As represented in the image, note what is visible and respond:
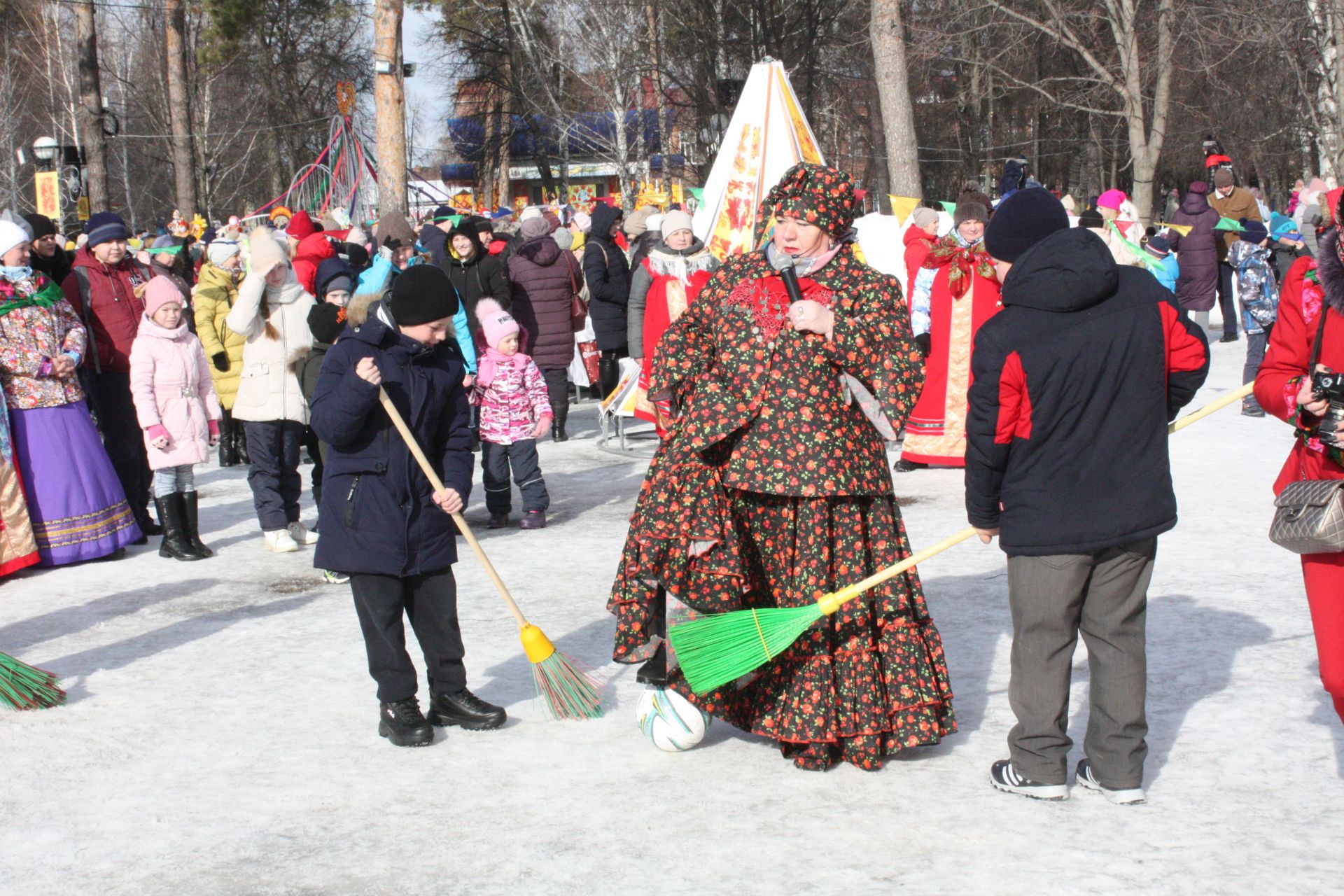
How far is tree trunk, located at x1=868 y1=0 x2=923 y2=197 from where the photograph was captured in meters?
14.9

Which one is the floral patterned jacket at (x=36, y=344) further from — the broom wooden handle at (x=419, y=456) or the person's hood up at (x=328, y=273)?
the broom wooden handle at (x=419, y=456)

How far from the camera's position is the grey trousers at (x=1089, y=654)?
144 inches

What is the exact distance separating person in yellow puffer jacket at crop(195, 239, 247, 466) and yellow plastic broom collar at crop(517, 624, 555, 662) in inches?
177

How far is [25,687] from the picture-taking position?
16.5 ft

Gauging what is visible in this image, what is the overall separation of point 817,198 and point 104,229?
5182mm

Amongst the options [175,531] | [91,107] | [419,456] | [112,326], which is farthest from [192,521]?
[91,107]

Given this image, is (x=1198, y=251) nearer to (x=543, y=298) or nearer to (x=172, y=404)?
(x=543, y=298)

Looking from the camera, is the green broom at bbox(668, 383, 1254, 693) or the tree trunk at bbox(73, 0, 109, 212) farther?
the tree trunk at bbox(73, 0, 109, 212)

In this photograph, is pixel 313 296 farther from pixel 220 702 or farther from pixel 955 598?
pixel 955 598

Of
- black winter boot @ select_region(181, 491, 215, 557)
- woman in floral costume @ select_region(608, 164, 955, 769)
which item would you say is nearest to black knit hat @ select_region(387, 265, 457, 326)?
woman in floral costume @ select_region(608, 164, 955, 769)

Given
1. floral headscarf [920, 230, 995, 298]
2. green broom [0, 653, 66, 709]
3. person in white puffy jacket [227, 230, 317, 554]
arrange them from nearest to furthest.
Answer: green broom [0, 653, 66, 709] < person in white puffy jacket [227, 230, 317, 554] < floral headscarf [920, 230, 995, 298]

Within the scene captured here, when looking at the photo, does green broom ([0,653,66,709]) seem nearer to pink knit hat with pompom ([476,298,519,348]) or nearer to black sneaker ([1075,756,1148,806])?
pink knit hat with pompom ([476,298,519,348])

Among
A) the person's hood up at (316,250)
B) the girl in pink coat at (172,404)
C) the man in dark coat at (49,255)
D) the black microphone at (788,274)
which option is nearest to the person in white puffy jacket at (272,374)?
the girl in pink coat at (172,404)

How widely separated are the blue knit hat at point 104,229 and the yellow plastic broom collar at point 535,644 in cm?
455
